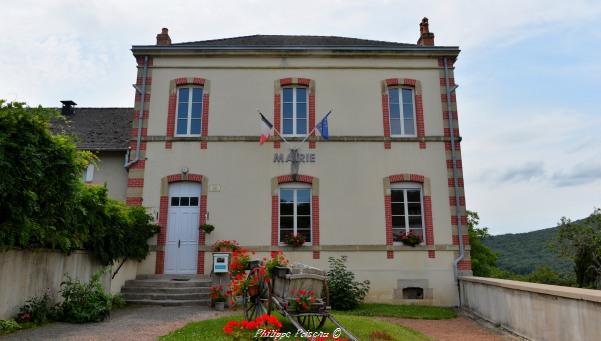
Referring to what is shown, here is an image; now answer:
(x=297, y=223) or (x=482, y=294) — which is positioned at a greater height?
(x=297, y=223)

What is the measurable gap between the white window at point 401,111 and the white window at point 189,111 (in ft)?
18.0

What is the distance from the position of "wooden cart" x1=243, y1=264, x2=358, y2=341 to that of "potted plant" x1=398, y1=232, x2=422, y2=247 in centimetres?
514

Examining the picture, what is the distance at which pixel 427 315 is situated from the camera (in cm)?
930

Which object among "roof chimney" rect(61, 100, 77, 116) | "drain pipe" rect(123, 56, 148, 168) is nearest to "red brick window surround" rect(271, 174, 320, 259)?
"drain pipe" rect(123, 56, 148, 168)

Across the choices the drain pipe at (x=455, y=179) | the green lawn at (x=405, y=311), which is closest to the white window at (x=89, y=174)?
the green lawn at (x=405, y=311)

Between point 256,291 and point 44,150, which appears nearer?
point 44,150

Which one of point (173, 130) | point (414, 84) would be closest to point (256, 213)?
point (173, 130)

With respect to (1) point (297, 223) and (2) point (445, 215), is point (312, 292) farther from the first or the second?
(2) point (445, 215)

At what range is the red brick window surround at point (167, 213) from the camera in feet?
35.3

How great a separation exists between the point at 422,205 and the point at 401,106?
2.93 metres

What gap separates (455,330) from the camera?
314 inches

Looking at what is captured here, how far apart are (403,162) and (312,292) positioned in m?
6.57

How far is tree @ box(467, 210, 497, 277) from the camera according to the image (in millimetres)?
19516

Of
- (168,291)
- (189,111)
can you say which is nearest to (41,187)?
(168,291)
